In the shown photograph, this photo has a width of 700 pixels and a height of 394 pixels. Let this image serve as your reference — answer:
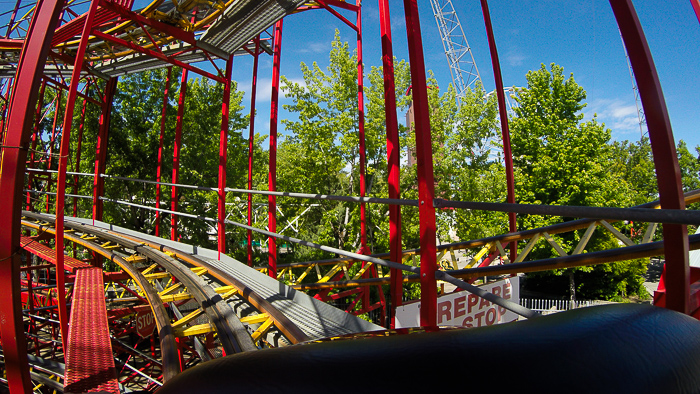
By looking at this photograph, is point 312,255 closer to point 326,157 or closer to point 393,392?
point 326,157

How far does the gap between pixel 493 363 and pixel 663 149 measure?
1.81m

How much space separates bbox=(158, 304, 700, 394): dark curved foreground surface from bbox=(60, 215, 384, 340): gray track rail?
1986 millimetres

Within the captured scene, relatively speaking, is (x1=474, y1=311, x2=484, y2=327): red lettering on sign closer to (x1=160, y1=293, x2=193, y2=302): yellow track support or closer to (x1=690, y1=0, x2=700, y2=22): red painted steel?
(x1=160, y1=293, x2=193, y2=302): yellow track support

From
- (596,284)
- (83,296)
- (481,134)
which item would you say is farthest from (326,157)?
(596,284)

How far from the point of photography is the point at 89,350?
3.20 meters

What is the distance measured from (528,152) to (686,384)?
21.3 m

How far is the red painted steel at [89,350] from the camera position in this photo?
2666 millimetres

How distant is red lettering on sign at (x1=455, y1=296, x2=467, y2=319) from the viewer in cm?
432

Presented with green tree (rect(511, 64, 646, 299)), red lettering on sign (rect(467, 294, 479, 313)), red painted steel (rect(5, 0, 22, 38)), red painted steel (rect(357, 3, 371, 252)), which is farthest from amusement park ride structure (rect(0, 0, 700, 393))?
green tree (rect(511, 64, 646, 299))

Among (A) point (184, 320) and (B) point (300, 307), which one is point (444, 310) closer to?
(B) point (300, 307)

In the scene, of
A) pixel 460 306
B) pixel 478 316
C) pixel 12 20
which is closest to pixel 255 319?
pixel 460 306

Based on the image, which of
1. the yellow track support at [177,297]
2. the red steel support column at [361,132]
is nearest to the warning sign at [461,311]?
the yellow track support at [177,297]

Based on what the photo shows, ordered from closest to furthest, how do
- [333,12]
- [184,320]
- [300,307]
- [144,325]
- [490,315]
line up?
1. [184,320]
2. [300,307]
3. [490,315]
4. [144,325]
5. [333,12]

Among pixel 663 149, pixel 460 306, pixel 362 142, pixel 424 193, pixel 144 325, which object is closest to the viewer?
pixel 663 149
